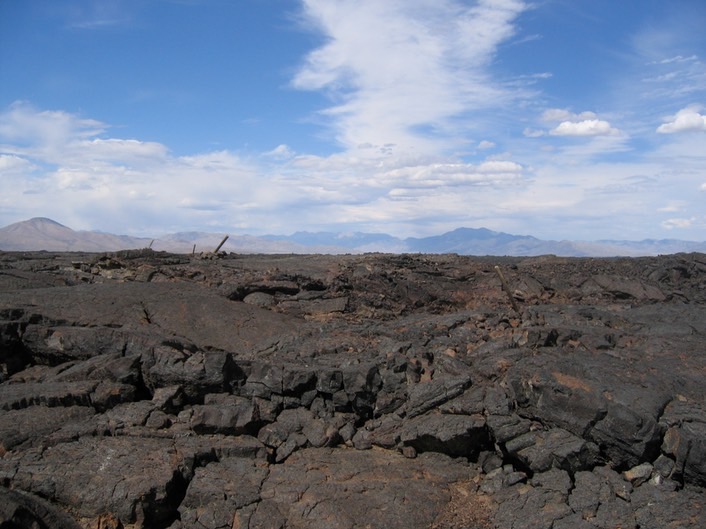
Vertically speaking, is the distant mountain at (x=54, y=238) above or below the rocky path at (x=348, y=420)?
above

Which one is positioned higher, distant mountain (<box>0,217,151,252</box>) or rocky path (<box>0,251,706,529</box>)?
distant mountain (<box>0,217,151,252</box>)

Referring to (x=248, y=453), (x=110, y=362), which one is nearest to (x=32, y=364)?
(x=110, y=362)

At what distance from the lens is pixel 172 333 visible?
9.94 meters

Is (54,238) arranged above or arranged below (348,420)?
above

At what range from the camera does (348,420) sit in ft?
25.0

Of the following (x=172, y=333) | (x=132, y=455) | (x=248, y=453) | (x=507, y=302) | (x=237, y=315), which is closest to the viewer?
(x=132, y=455)

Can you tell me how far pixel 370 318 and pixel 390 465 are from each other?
5945 millimetres

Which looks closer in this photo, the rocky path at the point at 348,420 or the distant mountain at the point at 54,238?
the rocky path at the point at 348,420

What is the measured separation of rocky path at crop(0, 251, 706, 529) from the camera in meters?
5.84

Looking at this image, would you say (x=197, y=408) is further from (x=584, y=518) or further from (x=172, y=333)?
(x=584, y=518)

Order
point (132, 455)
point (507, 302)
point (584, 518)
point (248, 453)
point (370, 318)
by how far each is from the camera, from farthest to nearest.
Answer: point (507, 302), point (370, 318), point (248, 453), point (132, 455), point (584, 518)

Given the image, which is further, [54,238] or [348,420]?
[54,238]

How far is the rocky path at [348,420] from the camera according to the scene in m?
5.84

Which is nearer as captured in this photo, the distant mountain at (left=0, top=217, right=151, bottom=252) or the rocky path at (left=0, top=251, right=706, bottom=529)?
the rocky path at (left=0, top=251, right=706, bottom=529)
